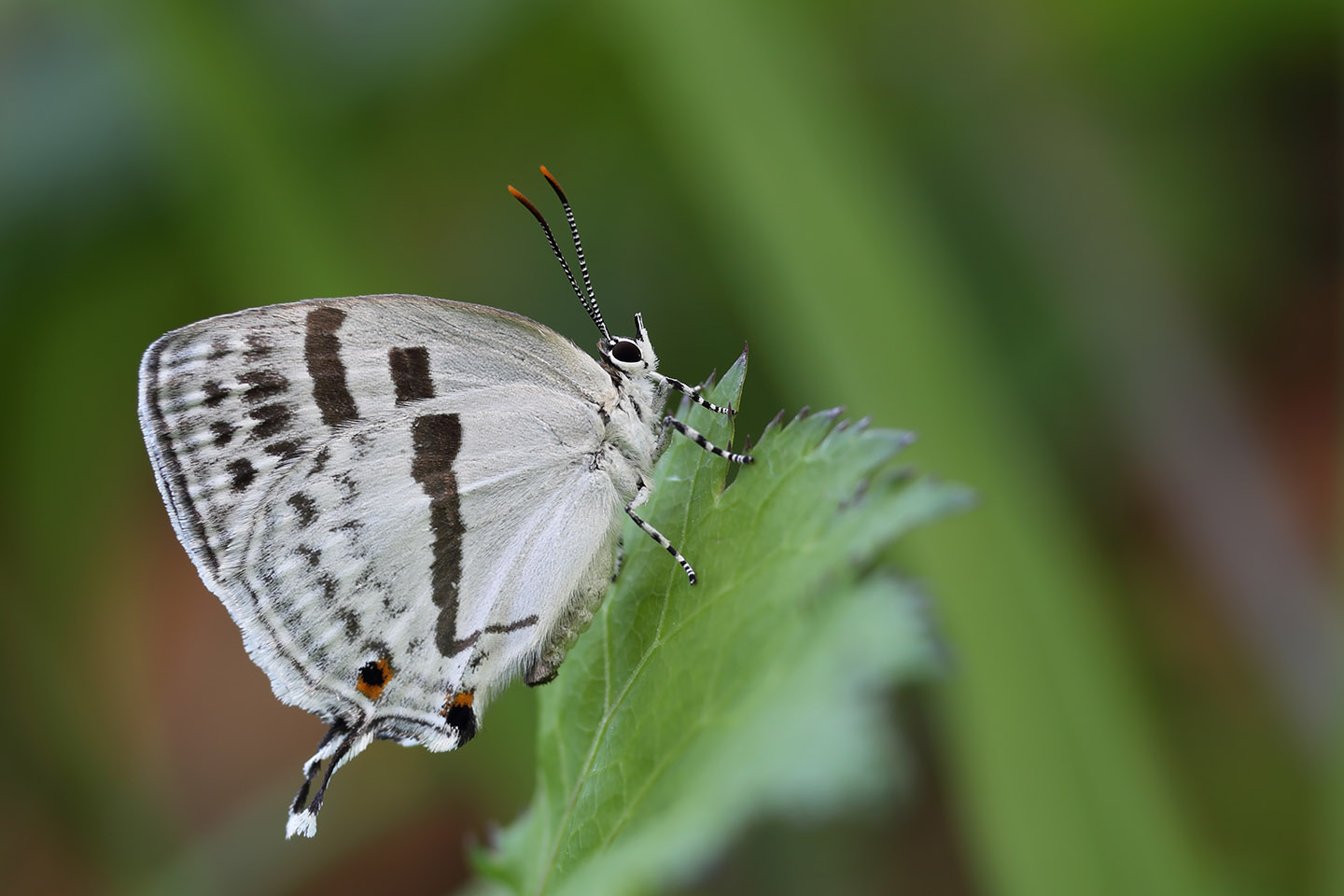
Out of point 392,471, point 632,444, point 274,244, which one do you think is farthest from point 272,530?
point 274,244

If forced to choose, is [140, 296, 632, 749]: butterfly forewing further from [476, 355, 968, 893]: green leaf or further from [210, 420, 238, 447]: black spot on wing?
[476, 355, 968, 893]: green leaf

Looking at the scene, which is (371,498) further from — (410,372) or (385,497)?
(410,372)

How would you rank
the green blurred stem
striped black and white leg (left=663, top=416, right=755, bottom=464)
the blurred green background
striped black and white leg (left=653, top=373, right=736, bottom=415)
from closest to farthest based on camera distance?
striped black and white leg (left=663, top=416, right=755, bottom=464)
striped black and white leg (left=653, top=373, right=736, bottom=415)
the green blurred stem
the blurred green background

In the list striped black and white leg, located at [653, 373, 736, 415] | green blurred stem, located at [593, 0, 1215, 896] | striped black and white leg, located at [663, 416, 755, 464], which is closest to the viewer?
striped black and white leg, located at [663, 416, 755, 464]

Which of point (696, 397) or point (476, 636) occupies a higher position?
point (696, 397)

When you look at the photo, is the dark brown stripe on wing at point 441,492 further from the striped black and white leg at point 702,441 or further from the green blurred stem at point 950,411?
the green blurred stem at point 950,411

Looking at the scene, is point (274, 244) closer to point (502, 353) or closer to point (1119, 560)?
point (502, 353)

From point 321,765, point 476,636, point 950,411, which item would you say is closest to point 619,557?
point 476,636

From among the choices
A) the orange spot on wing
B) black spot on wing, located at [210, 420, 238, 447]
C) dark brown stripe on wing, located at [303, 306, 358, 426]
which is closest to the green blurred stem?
the orange spot on wing
